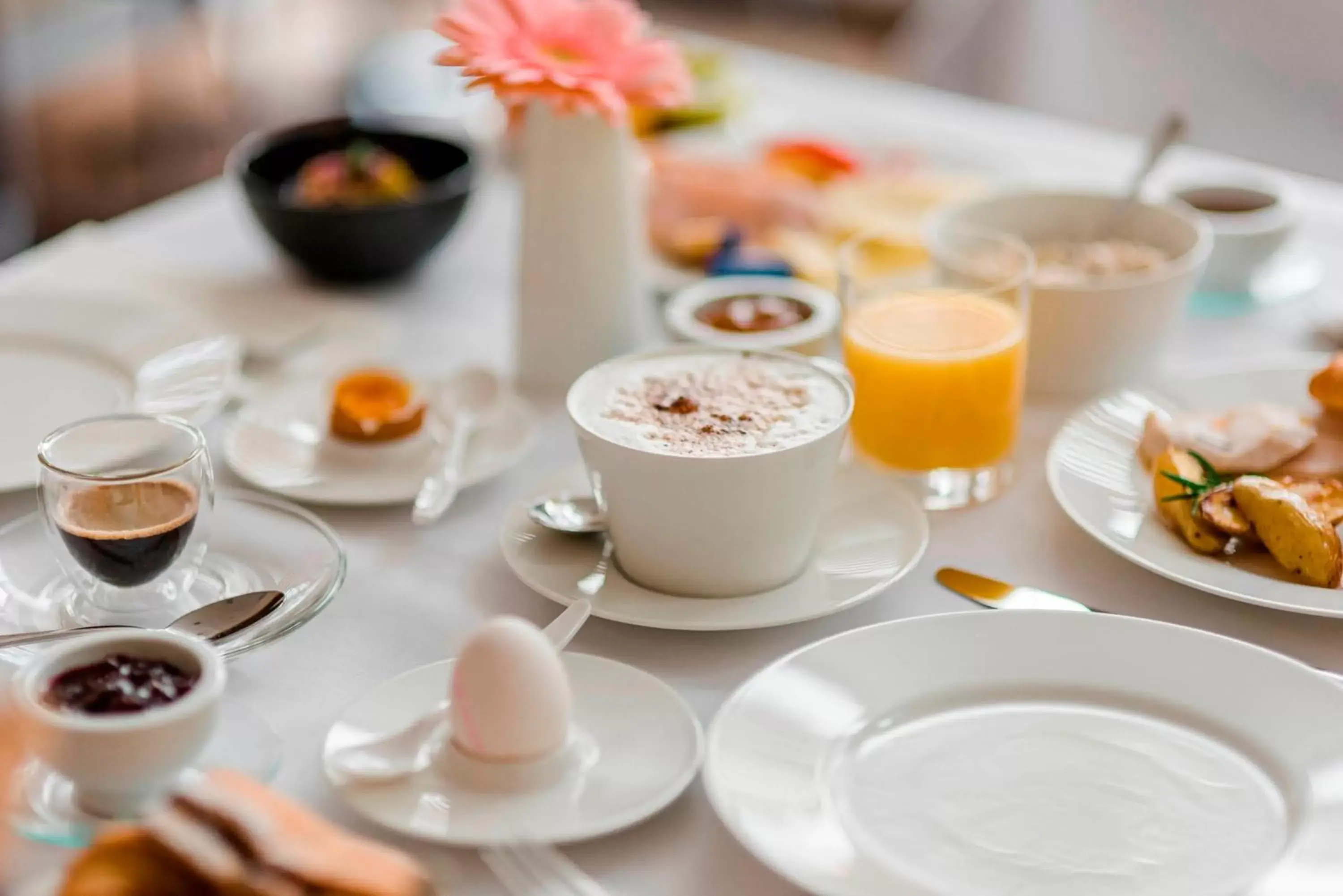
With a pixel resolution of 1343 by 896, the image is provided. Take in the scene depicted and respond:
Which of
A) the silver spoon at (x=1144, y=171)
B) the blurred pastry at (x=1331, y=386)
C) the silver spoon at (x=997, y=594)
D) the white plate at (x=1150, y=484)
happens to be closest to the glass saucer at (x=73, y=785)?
the silver spoon at (x=997, y=594)

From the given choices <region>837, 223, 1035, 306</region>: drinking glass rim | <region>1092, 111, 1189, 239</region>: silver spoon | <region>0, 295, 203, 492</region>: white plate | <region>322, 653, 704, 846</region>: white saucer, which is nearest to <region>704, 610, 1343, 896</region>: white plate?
<region>322, 653, 704, 846</region>: white saucer

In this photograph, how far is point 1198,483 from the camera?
1.04 m

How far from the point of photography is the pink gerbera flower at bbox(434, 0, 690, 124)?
1.15 m

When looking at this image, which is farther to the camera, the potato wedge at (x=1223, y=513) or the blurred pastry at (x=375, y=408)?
the blurred pastry at (x=375, y=408)

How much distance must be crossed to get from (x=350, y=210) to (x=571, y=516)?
58cm

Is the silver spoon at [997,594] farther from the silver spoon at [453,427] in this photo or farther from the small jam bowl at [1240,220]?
the small jam bowl at [1240,220]

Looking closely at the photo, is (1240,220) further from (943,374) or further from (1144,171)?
(943,374)

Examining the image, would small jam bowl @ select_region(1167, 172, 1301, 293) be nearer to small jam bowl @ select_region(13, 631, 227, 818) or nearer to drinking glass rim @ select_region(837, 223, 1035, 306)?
drinking glass rim @ select_region(837, 223, 1035, 306)

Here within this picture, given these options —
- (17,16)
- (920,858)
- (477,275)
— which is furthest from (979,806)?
(17,16)

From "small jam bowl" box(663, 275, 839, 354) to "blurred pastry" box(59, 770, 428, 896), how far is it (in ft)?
1.94

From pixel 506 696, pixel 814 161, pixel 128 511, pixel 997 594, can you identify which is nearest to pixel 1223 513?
pixel 997 594

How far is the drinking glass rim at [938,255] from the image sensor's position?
116 centimetres

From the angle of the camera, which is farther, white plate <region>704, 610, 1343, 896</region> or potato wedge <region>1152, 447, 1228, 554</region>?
potato wedge <region>1152, 447, 1228, 554</region>

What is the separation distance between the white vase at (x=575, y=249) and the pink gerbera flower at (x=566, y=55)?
1.8 inches
